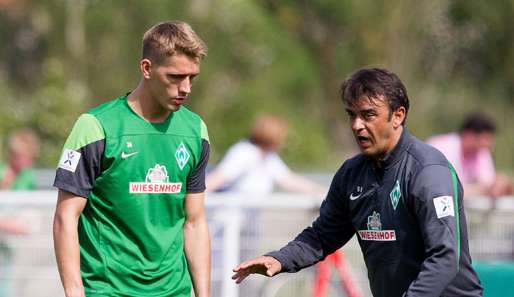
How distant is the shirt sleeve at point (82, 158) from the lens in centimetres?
558

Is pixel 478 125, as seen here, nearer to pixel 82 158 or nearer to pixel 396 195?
pixel 396 195

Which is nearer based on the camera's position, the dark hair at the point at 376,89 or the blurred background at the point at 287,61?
the dark hair at the point at 376,89

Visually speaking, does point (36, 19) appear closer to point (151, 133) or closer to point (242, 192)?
point (242, 192)

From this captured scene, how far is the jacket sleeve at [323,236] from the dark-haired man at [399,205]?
0.15 m

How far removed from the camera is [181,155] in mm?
5848

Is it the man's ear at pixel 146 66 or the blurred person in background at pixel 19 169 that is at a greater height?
the blurred person in background at pixel 19 169

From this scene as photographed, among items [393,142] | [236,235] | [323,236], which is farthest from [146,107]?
[236,235]

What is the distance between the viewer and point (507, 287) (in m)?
8.27

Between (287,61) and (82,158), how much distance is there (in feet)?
76.9

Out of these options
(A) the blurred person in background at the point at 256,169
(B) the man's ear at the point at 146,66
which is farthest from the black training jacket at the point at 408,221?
(A) the blurred person in background at the point at 256,169

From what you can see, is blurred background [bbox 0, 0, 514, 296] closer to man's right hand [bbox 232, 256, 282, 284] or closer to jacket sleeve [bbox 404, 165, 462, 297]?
man's right hand [bbox 232, 256, 282, 284]

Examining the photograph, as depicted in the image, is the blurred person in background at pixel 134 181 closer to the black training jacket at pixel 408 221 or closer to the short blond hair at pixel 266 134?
the black training jacket at pixel 408 221

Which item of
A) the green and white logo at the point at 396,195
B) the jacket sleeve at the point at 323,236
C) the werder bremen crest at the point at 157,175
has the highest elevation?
the werder bremen crest at the point at 157,175

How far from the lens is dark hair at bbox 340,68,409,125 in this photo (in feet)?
17.4
